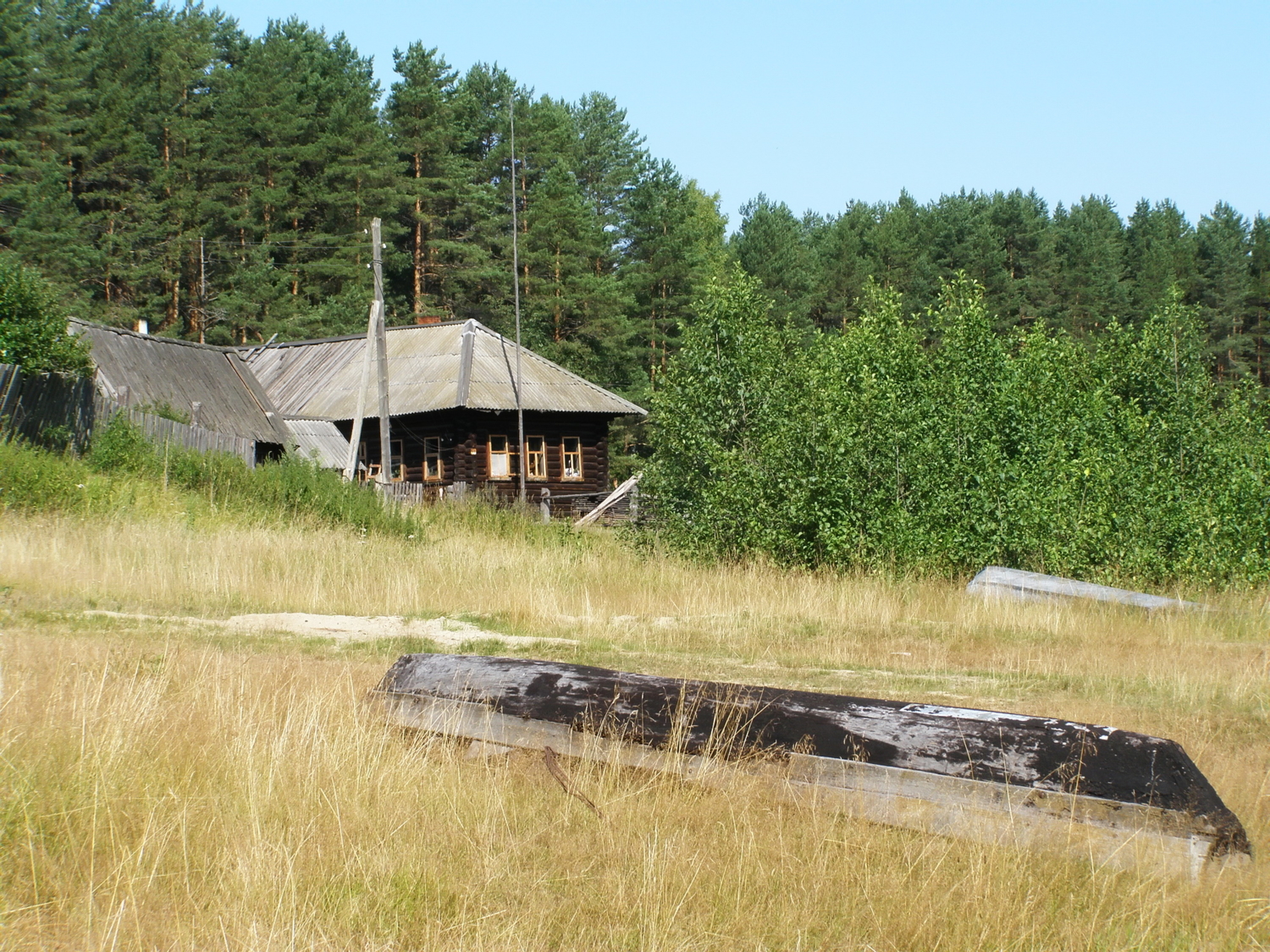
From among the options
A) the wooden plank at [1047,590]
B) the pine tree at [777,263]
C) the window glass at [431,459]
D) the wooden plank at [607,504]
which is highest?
the pine tree at [777,263]

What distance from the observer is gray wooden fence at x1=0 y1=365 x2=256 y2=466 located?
18219mm

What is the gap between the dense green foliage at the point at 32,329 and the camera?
18.8m

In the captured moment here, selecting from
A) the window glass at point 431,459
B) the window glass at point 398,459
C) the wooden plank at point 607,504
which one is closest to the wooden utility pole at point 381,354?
the wooden plank at point 607,504

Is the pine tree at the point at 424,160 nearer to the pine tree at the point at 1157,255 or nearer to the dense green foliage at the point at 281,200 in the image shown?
the dense green foliage at the point at 281,200

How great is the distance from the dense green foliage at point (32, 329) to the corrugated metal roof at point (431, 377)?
34.1 ft

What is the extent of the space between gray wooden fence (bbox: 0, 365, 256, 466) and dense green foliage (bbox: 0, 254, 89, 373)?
31cm

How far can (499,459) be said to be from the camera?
3084cm

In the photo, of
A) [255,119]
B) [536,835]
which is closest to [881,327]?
[536,835]

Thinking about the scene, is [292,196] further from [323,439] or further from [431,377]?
[323,439]

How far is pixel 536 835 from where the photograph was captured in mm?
4301

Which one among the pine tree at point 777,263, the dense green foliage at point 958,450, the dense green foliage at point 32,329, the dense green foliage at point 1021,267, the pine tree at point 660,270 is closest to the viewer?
the dense green foliage at point 958,450

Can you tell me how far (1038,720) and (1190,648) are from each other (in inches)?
222

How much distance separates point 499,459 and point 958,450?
18404 millimetres

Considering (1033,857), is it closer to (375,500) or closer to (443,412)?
(375,500)
